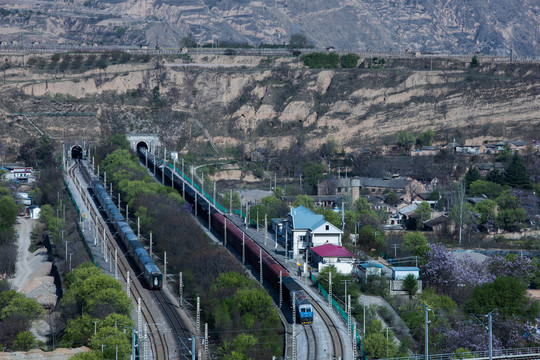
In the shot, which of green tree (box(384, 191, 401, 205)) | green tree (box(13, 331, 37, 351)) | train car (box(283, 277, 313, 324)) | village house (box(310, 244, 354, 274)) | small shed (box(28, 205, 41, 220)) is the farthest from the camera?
green tree (box(384, 191, 401, 205))

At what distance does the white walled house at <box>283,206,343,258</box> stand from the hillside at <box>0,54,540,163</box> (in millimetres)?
32833

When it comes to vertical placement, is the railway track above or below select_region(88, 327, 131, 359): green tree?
below

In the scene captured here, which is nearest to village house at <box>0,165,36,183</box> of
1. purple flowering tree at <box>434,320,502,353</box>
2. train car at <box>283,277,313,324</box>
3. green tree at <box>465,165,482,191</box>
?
green tree at <box>465,165,482,191</box>

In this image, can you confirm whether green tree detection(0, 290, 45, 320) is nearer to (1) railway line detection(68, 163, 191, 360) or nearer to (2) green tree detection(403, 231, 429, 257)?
(1) railway line detection(68, 163, 191, 360)

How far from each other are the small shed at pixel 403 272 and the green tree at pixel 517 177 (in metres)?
27.1

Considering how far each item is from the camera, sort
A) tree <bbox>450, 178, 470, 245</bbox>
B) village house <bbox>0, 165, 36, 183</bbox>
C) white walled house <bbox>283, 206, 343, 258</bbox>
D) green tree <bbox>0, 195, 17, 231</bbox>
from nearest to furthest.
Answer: white walled house <bbox>283, 206, 343, 258</bbox>
green tree <bbox>0, 195, 17, 231</bbox>
tree <bbox>450, 178, 470, 245</bbox>
village house <bbox>0, 165, 36, 183</bbox>

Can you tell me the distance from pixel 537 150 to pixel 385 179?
16323mm

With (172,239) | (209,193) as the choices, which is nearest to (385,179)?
(209,193)

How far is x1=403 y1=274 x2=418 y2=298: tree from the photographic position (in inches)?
1768

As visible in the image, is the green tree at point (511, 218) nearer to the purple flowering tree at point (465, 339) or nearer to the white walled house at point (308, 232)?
the white walled house at point (308, 232)

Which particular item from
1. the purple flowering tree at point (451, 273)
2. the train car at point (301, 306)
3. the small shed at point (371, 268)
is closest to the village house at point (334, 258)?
the small shed at point (371, 268)

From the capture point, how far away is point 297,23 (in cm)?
16125

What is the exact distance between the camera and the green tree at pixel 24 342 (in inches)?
1453

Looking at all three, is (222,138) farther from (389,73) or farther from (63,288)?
(63,288)
